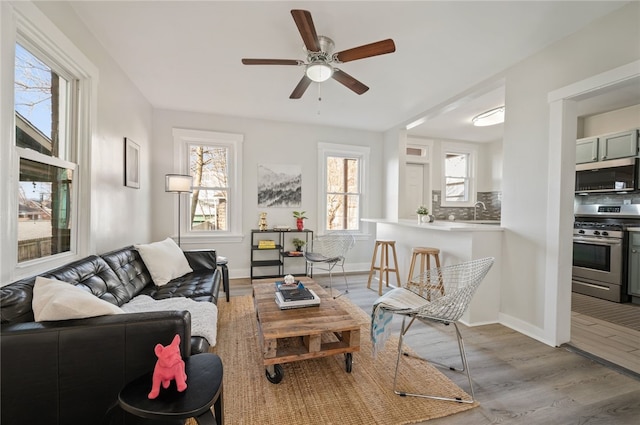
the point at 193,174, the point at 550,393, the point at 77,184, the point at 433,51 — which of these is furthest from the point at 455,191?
the point at 77,184

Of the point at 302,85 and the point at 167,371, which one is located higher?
the point at 302,85

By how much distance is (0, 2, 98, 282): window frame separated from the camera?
149cm

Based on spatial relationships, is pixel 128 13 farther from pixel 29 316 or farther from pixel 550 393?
pixel 550 393

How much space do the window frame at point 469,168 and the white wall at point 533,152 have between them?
309cm

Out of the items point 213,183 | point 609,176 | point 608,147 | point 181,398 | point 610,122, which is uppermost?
point 610,122

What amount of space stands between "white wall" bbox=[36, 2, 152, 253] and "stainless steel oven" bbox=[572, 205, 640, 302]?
5921 mm

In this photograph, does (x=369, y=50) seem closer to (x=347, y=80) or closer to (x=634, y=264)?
(x=347, y=80)

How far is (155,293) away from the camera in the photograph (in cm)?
246

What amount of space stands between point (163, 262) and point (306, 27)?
2520 millimetres

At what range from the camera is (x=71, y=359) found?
46.1 inches

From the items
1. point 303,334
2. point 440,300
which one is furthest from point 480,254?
point 303,334

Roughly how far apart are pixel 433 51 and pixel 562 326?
278cm

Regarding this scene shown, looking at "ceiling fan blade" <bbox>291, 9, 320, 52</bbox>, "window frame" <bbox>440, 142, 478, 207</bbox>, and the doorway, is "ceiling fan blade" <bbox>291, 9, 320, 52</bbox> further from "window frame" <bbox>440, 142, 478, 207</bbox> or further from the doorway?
"window frame" <bbox>440, 142, 478, 207</bbox>

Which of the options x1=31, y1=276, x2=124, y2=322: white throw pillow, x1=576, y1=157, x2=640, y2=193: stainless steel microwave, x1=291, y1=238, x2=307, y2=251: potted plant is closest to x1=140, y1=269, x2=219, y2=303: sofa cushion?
x1=31, y1=276, x2=124, y2=322: white throw pillow
